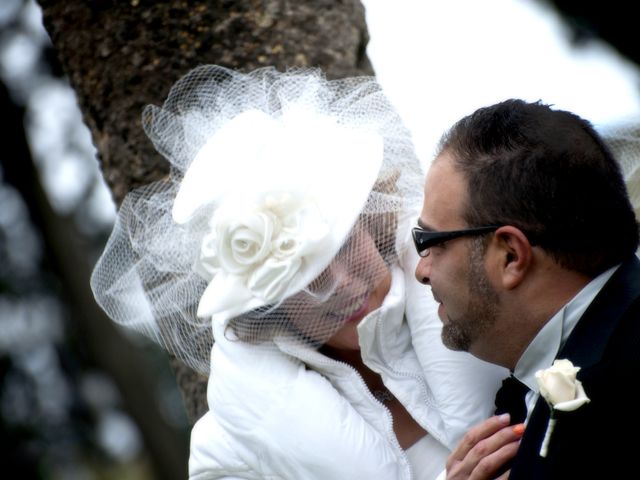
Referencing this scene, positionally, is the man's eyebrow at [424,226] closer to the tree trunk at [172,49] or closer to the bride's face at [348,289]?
the bride's face at [348,289]

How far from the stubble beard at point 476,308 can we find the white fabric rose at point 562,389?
415 millimetres

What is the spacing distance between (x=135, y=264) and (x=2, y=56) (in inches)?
247

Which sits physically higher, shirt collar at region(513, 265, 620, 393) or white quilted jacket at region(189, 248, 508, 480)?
shirt collar at region(513, 265, 620, 393)

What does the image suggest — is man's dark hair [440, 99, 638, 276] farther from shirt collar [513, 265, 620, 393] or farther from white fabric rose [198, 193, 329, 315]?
white fabric rose [198, 193, 329, 315]

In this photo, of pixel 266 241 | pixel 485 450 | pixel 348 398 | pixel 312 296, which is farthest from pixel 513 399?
pixel 266 241

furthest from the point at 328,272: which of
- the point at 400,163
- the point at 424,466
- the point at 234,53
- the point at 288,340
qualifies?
the point at 234,53

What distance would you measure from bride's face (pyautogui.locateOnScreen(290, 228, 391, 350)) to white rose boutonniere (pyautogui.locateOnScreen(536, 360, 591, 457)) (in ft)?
2.54

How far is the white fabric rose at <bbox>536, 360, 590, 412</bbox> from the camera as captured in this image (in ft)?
8.04

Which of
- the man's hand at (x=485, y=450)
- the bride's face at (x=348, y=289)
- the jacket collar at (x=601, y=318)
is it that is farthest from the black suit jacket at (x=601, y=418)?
the bride's face at (x=348, y=289)

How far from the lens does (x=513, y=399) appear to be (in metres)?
2.97

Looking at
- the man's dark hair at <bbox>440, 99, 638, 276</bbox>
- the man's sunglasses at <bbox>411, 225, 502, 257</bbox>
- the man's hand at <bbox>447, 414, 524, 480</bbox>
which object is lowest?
the man's hand at <bbox>447, 414, 524, 480</bbox>

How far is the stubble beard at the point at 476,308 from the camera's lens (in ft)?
9.46

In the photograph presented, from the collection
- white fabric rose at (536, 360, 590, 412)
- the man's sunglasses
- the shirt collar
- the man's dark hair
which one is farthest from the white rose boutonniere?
the man's sunglasses

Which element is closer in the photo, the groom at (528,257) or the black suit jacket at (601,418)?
the black suit jacket at (601,418)
